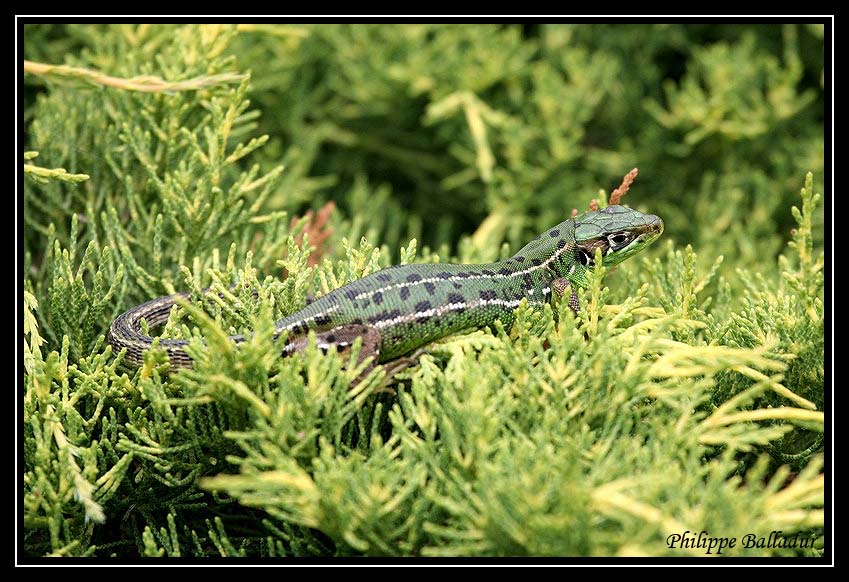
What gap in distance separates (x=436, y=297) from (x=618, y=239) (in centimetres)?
90

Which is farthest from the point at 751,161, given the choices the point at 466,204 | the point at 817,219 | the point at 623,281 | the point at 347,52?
the point at 347,52

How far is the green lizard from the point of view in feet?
9.71

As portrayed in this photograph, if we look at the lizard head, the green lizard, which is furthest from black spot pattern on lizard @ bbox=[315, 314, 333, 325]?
the lizard head

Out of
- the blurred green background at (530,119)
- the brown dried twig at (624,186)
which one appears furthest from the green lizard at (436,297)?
the blurred green background at (530,119)

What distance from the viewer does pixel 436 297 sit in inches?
122

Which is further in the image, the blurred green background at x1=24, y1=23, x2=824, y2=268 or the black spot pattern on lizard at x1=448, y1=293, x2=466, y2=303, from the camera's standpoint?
the blurred green background at x1=24, y1=23, x2=824, y2=268

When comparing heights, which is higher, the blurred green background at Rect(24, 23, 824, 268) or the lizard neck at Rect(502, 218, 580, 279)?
the blurred green background at Rect(24, 23, 824, 268)

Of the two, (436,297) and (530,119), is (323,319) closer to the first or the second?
(436,297)

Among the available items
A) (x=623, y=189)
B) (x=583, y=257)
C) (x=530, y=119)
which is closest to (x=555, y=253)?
(x=583, y=257)

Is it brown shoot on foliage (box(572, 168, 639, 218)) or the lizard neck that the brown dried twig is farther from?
the lizard neck

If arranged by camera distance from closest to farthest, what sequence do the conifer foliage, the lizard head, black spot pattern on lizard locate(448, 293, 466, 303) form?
the conifer foliage → black spot pattern on lizard locate(448, 293, 466, 303) → the lizard head

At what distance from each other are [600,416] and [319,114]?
347cm

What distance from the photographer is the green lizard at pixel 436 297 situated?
9.71 ft
